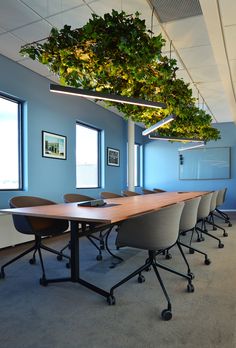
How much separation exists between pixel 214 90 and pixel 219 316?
4716mm

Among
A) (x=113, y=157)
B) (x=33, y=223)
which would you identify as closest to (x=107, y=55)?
(x=33, y=223)

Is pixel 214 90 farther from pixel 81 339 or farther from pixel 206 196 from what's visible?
pixel 81 339

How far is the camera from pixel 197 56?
13.6 ft

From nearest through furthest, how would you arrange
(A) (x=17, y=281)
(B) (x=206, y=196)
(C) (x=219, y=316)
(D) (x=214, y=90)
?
1. (C) (x=219, y=316)
2. (A) (x=17, y=281)
3. (B) (x=206, y=196)
4. (D) (x=214, y=90)

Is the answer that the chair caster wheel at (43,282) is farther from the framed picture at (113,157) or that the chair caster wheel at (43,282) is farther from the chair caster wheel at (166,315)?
the framed picture at (113,157)

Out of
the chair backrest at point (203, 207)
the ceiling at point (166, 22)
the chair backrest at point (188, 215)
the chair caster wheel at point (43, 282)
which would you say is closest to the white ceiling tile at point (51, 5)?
the ceiling at point (166, 22)

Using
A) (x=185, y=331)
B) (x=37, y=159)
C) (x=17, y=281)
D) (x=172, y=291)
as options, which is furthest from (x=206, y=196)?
(x=37, y=159)

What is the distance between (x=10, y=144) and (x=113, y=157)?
3.32 meters

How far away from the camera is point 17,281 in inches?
106

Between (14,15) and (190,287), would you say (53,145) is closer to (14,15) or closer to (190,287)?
(14,15)

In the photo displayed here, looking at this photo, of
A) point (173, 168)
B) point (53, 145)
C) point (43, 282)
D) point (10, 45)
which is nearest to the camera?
point (43, 282)

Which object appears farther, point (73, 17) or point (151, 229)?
point (73, 17)

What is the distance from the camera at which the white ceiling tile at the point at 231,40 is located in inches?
126

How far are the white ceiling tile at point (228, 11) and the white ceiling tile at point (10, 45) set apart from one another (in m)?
2.63
